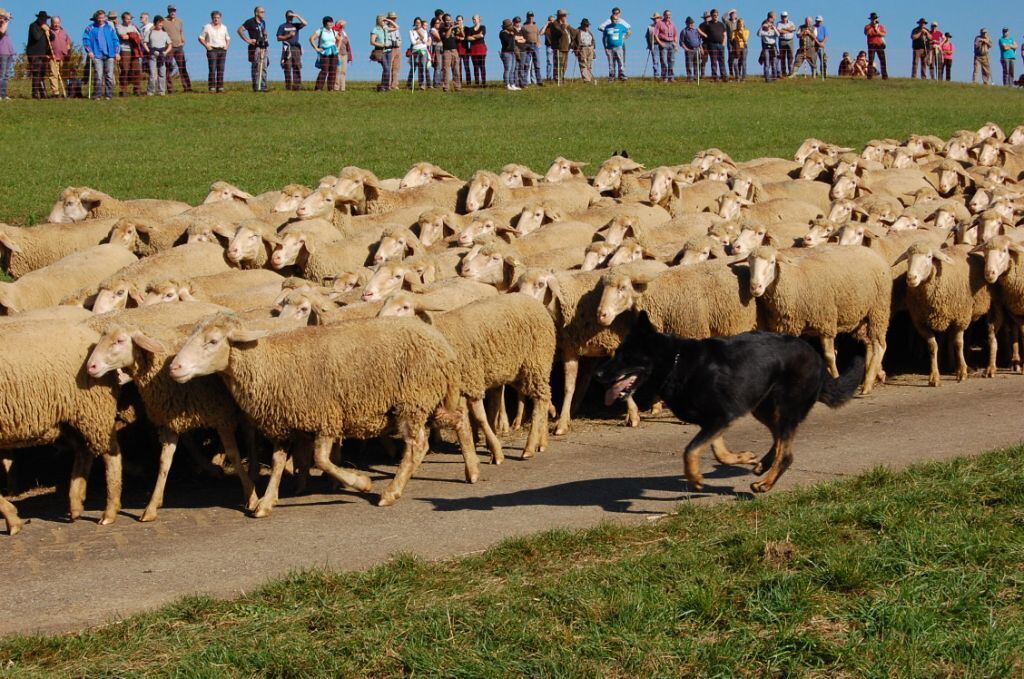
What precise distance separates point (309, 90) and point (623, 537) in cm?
3329

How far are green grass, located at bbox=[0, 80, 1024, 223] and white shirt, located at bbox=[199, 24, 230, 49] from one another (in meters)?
1.49

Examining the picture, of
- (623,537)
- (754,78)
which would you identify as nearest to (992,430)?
(623,537)

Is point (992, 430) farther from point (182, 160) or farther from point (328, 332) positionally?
point (182, 160)

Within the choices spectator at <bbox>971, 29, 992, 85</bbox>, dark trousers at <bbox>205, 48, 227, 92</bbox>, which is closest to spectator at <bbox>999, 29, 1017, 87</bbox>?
spectator at <bbox>971, 29, 992, 85</bbox>

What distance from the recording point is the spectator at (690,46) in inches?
1722

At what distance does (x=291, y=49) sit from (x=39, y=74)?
6815 mm

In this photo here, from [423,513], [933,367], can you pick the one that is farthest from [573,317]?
[933,367]

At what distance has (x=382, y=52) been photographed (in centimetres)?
3822

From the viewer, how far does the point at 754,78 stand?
48031mm

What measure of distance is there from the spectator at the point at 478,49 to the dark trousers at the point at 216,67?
7353 millimetres

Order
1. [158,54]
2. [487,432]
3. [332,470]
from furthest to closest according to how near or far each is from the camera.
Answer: [158,54] < [487,432] < [332,470]

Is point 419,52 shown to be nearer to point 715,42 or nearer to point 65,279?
point 715,42

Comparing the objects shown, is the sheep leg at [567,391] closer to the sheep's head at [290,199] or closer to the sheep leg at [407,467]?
the sheep leg at [407,467]

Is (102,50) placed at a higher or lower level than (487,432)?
higher
